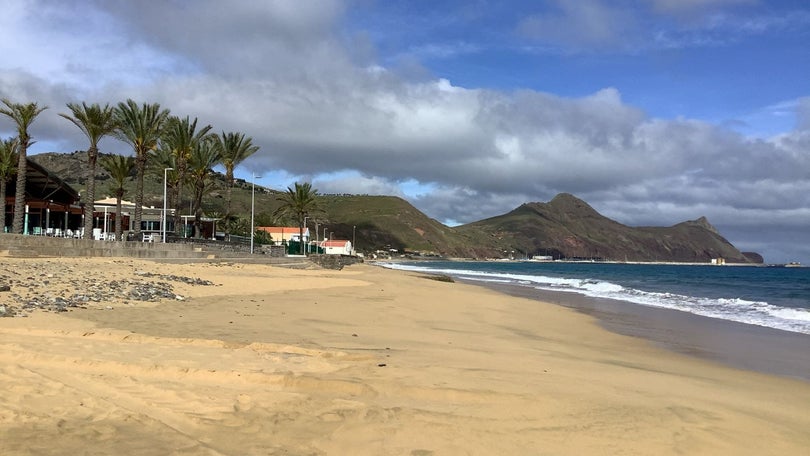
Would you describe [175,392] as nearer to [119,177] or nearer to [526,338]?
[526,338]

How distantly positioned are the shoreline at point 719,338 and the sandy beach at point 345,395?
4.00 feet

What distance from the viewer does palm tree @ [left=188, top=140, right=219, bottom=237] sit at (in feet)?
161

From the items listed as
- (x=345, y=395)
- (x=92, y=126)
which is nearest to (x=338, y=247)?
(x=92, y=126)

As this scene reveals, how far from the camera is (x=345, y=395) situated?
5938mm

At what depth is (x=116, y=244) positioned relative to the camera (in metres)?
29.8

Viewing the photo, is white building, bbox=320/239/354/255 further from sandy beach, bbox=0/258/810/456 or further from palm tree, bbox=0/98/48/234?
sandy beach, bbox=0/258/810/456

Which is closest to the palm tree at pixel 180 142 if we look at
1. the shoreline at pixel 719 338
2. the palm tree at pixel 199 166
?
the palm tree at pixel 199 166

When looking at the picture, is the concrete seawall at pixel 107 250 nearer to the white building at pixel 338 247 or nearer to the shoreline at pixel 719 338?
the shoreline at pixel 719 338

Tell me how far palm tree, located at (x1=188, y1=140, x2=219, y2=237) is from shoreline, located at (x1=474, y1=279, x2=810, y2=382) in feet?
122

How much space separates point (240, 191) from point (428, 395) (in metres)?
135

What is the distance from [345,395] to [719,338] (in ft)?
42.7

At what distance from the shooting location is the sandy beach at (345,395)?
4.48m

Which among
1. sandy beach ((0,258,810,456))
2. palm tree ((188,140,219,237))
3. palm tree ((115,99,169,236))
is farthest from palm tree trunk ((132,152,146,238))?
sandy beach ((0,258,810,456))

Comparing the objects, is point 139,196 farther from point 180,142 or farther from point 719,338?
point 719,338
